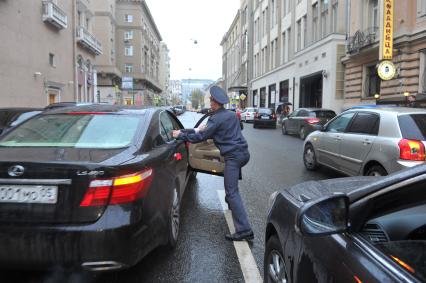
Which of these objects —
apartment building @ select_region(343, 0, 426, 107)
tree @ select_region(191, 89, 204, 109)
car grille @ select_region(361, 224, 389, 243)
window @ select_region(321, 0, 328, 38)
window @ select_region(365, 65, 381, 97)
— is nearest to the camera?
car grille @ select_region(361, 224, 389, 243)

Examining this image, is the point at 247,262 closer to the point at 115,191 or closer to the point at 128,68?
the point at 115,191

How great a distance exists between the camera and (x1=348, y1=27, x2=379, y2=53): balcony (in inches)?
891

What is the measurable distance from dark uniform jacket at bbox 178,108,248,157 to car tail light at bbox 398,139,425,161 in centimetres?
279

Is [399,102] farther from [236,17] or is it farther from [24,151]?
[236,17]

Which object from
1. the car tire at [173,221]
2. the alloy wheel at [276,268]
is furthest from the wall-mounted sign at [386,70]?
the alloy wheel at [276,268]

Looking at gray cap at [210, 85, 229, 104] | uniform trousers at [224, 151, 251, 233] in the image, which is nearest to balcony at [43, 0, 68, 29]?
gray cap at [210, 85, 229, 104]

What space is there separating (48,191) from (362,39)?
920 inches

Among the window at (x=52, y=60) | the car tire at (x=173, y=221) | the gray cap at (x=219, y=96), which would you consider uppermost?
the window at (x=52, y=60)

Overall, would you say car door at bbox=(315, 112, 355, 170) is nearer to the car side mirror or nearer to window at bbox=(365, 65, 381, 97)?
the car side mirror

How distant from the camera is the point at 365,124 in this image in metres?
7.52

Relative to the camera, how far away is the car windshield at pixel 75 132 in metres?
3.81

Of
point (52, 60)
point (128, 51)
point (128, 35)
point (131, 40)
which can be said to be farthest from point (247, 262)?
point (128, 51)

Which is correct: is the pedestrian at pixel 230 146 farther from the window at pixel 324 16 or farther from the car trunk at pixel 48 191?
the window at pixel 324 16

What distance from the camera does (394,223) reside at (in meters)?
2.40
